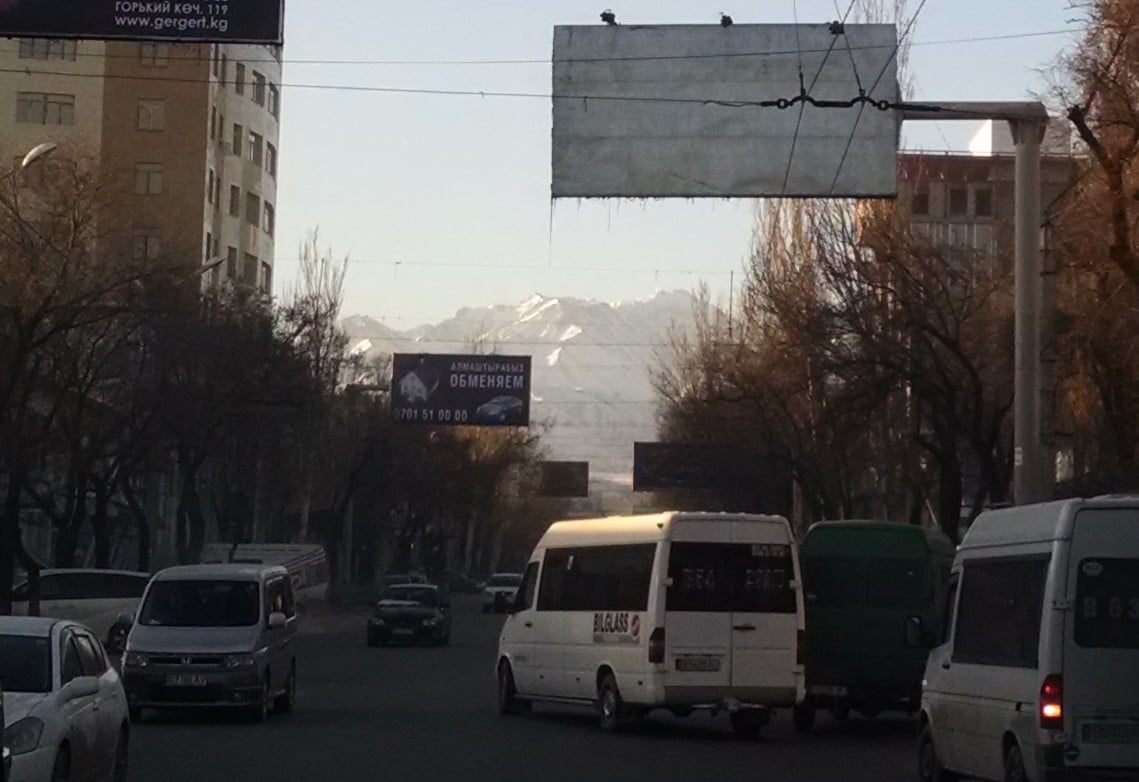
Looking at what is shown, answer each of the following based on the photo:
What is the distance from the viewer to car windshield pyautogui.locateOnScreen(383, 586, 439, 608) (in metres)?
49.8

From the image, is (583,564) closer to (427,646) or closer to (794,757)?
(794,757)

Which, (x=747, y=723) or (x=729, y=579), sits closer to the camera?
(x=729, y=579)

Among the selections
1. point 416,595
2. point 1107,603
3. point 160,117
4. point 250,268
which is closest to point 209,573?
point 1107,603

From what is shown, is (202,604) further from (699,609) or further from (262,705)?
(699,609)

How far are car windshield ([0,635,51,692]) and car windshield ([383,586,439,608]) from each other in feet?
117

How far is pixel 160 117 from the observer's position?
273 ft

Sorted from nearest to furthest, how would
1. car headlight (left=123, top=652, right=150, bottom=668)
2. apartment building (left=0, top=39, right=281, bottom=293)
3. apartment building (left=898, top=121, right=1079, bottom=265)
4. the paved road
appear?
the paved road < car headlight (left=123, top=652, right=150, bottom=668) < apartment building (left=898, top=121, right=1079, bottom=265) < apartment building (left=0, top=39, right=281, bottom=293)

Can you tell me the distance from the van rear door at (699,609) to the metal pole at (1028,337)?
426 centimetres

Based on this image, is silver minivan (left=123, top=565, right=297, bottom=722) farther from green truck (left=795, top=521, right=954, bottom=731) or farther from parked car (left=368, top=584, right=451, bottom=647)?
parked car (left=368, top=584, right=451, bottom=647)

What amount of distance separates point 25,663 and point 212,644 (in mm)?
9943

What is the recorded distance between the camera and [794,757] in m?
20.3

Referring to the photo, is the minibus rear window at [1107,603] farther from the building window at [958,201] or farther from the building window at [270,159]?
the building window at [958,201]

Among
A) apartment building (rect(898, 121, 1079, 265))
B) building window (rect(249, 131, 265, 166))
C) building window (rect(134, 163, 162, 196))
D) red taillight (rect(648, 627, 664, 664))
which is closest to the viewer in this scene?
red taillight (rect(648, 627, 664, 664))

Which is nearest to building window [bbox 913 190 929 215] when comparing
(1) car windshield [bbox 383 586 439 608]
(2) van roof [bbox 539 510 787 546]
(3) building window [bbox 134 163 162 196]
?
(1) car windshield [bbox 383 586 439 608]
